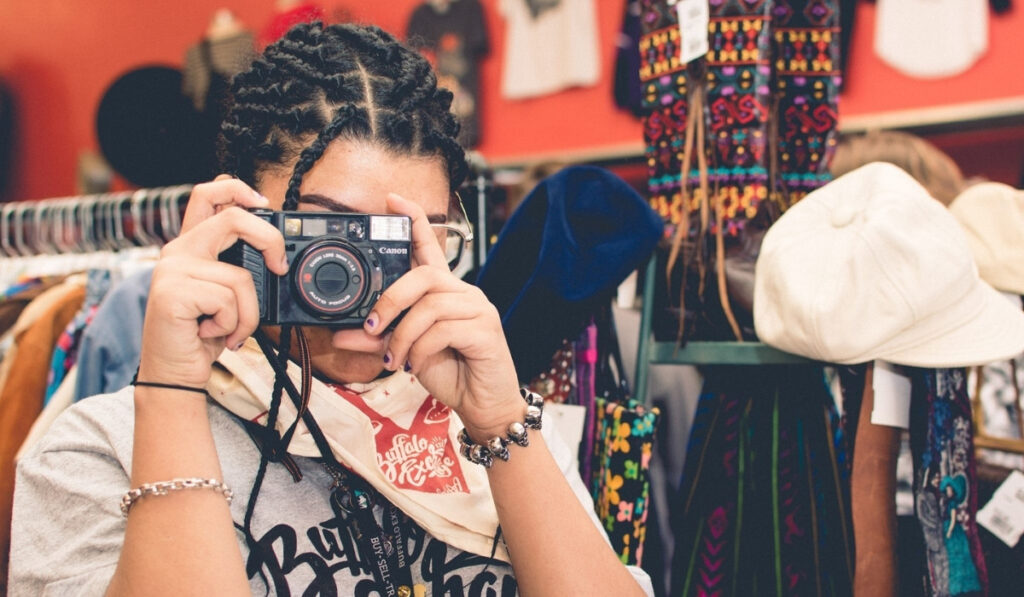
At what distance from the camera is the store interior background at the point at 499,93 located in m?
2.19

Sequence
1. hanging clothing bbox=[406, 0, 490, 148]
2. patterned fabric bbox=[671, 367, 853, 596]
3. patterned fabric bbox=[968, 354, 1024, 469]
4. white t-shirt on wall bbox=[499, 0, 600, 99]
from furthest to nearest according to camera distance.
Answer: hanging clothing bbox=[406, 0, 490, 148], white t-shirt on wall bbox=[499, 0, 600, 99], patterned fabric bbox=[968, 354, 1024, 469], patterned fabric bbox=[671, 367, 853, 596]

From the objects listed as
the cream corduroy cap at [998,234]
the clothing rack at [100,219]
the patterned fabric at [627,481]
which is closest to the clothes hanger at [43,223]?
the clothing rack at [100,219]

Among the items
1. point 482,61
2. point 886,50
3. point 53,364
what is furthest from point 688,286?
point 482,61

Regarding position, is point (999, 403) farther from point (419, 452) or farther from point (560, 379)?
point (419, 452)

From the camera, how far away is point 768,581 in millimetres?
962

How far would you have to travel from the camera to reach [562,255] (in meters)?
0.94

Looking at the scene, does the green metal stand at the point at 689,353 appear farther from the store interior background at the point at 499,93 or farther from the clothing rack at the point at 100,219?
the clothing rack at the point at 100,219

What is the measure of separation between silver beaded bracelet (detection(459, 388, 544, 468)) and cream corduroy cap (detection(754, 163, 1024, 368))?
1.35ft

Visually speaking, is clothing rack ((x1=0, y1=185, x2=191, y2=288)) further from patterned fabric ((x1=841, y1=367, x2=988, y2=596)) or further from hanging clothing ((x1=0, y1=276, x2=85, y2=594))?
patterned fabric ((x1=841, y1=367, x2=988, y2=596))

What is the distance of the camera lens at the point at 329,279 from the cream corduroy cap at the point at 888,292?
0.59 metres

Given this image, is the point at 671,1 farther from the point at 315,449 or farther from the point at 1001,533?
the point at 1001,533

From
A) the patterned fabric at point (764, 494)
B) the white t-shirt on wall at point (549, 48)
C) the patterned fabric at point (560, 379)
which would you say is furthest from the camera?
the white t-shirt on wall at point (549, 48)

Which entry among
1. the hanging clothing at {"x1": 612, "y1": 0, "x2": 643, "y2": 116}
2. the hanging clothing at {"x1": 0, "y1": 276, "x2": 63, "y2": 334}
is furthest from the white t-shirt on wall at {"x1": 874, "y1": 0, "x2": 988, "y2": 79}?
the hanging clothing at {"x1": 0, "y1": 276, "x2": 63, "y2": 334}

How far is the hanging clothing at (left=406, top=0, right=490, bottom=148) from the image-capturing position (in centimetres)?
288
